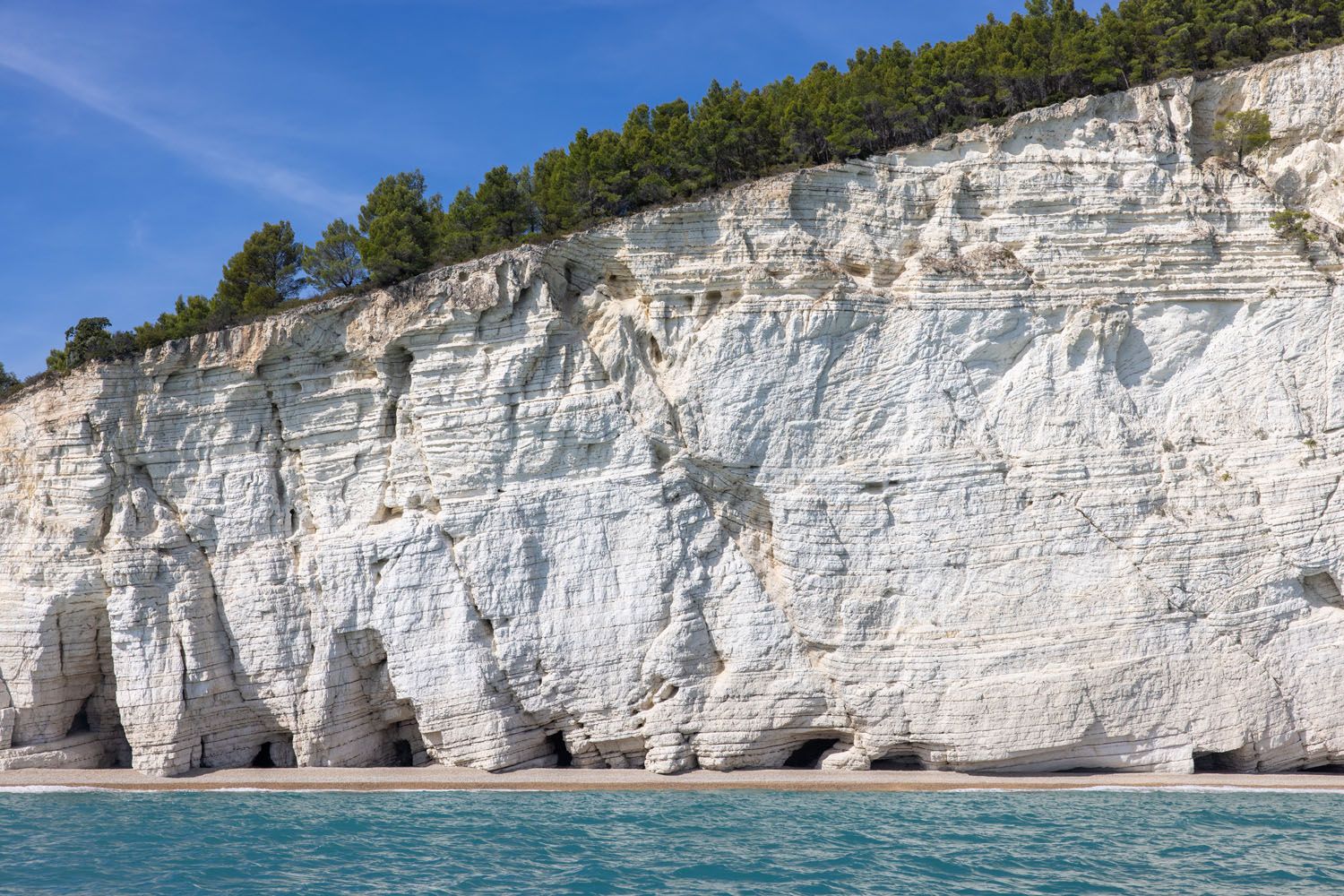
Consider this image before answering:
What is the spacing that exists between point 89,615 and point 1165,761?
23981 mm

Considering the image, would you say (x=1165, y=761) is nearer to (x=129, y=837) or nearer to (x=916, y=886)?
(x=916, y=886)

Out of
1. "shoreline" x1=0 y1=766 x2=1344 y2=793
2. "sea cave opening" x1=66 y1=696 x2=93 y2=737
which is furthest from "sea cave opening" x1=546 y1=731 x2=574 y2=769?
"sea cave opening" x1=66 y1=696 x2=93 y2=737

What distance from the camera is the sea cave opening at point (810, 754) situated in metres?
22.4

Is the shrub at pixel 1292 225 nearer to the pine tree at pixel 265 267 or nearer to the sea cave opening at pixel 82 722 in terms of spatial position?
the pine tree at pixel 265 267

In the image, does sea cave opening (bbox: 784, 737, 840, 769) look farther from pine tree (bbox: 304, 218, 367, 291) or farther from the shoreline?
pine tree (bbox: 304, 218, 367, 291)

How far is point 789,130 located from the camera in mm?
26984

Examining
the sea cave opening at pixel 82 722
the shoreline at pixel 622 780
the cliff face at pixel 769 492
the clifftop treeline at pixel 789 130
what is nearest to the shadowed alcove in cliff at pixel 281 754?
the cliff face at pixel 769 492

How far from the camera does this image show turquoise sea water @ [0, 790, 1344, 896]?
1420cm

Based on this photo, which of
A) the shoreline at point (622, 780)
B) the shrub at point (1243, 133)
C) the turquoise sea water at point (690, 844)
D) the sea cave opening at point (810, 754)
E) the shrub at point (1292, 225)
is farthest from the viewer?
the shrub at point (1243, 133)

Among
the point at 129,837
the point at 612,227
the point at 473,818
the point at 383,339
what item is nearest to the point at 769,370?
the point at 612,227

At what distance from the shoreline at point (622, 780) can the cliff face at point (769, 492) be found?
1.59 feet

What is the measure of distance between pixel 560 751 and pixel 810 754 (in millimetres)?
5733

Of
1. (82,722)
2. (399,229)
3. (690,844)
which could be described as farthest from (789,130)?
(82,722)

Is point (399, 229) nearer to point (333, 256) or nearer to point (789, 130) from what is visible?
point (333, 256)
